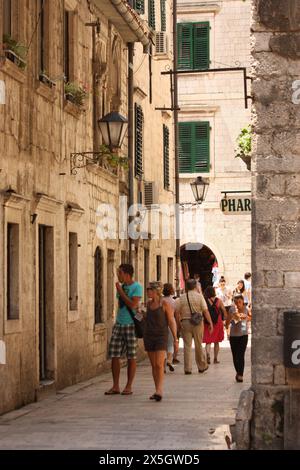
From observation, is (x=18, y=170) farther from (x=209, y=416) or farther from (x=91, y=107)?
(x=91, y=107)

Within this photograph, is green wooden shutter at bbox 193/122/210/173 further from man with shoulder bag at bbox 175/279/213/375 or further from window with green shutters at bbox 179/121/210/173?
man with shoulder bag at bbox 175/279/213/375

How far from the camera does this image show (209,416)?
1574 cm

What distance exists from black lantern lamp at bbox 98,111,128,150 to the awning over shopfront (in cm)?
311

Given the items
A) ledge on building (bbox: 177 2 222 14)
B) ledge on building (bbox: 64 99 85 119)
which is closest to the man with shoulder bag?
ledge on building (bbox: 64 99 85 119)

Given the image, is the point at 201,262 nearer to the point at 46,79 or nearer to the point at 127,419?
the point at 46,79

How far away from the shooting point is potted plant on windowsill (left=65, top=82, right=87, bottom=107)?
68.0 ft

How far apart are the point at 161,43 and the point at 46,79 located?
1351 centimetres

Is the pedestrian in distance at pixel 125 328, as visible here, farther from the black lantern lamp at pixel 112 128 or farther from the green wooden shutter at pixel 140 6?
the green wooden shutter at pixel 140 6

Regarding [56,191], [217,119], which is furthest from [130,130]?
[217,119]

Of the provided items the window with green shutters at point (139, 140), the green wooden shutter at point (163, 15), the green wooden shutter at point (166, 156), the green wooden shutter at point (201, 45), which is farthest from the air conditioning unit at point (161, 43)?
the green wooden shutter at point (201, 45)

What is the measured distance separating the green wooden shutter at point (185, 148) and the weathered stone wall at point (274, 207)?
27.2m

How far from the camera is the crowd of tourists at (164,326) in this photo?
720 inches

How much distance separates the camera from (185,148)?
40.4m
